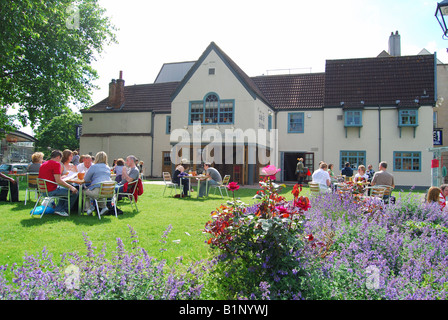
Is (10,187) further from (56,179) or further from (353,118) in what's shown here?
(353,118)

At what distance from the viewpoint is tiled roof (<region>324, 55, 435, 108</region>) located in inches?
927

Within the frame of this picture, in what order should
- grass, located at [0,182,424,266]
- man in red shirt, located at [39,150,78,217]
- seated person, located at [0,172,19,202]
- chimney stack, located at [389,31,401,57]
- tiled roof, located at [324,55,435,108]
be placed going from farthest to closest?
1. chimney stack, located at [389,31,401,57]
2. tiled roof, located at [324,55,435,108]
3. seated person, located at [0,172,19,202]
4. man in red shirt, located at [39,150,78,217]
5. grass, located at [0,182,424,266]

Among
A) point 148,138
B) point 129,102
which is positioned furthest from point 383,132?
point 129,102

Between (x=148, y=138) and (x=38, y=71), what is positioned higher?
(x=38, y=71)

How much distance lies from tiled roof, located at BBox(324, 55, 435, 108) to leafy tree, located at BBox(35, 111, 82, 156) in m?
40.9

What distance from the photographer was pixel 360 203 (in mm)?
6902

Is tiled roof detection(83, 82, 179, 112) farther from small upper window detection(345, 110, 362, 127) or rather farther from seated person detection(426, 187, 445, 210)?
seated person detection(426, 187, 445, 210)

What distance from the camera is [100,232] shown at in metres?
6.37

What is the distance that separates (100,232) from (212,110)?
17366 millimetres

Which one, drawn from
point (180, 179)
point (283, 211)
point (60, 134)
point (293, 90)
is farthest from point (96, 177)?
point (60, 134)

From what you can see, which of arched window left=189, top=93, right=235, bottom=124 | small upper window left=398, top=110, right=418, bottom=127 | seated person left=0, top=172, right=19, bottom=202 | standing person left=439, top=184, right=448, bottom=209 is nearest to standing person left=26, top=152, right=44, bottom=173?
seated person left=0, top=172, right=19, bottom=202

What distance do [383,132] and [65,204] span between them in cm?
2153

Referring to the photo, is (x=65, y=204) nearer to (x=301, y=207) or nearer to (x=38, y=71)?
(x=301, y=207)

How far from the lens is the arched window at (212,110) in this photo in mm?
22594
